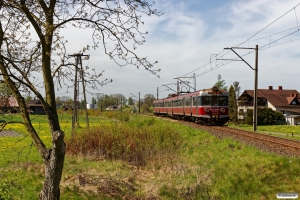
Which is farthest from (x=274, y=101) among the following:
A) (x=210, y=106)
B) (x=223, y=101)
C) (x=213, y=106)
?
(x=210, y=106)

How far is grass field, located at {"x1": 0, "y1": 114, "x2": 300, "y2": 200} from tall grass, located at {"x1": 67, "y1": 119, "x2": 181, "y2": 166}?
47 centimetres

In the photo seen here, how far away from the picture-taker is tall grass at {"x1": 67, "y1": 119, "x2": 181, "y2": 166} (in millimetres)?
13898

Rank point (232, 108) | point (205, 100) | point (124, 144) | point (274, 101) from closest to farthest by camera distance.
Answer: point (124, 144) < point (205, 100) < point (232, 108) < point (274, 101)

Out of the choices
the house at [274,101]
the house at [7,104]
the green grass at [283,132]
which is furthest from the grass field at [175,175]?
the house at [274,101]

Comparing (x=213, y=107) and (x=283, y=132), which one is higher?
(x=213, y=107)

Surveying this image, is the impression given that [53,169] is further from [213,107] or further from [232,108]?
[232,108]

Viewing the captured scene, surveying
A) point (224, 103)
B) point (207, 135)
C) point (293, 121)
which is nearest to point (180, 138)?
point (207, 135)

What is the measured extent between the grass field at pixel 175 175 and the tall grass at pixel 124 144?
47 centimetres

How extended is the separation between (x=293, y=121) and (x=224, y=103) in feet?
82.2

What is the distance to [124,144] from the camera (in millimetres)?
14672

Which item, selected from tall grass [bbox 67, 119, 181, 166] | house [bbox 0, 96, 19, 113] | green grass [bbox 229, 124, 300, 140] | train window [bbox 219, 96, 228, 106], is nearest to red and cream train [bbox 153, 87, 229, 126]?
train window [bbox 219, 96, 228, 106]

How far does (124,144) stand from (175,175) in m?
4.32

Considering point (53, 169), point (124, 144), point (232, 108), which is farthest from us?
point (232, 108)

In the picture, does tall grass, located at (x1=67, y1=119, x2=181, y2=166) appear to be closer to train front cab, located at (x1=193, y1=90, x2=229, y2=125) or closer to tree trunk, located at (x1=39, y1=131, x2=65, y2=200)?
train front cab, located at (x1=193, y1=90, x2=229, y2=125)
